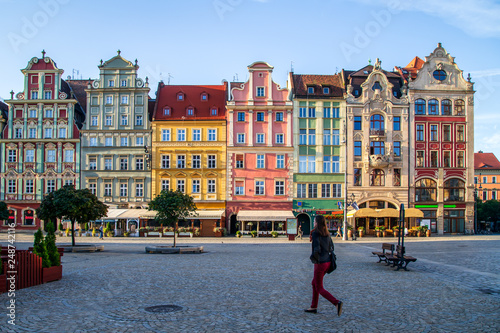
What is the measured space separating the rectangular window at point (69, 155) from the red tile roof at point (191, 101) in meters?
9.34

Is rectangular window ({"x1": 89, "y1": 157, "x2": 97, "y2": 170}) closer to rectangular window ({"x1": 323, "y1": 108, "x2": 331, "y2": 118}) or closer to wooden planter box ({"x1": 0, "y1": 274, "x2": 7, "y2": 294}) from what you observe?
rectangular window ({"x1": 323, "y1": 108, "x2": 331, "y2": 118})

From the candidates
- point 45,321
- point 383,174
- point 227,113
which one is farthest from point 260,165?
point 45,321

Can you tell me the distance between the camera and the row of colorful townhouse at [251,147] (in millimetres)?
51156

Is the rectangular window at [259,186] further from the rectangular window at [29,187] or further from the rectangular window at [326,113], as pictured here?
the rectangular window at [29,187]

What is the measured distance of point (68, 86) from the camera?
55.7 m

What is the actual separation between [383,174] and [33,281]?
142 feet

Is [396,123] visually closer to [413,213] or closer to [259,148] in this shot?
[413,213]

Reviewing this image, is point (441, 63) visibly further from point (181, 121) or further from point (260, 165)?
point (181, 121)

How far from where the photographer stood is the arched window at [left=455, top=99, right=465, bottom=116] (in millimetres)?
53188

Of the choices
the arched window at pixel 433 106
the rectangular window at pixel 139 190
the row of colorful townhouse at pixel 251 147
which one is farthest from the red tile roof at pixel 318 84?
the rectangular window at pixel 139 190

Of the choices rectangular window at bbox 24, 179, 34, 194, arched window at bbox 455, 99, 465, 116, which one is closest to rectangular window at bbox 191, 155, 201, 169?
rectangular window at bbox 24, 179, 34, 194

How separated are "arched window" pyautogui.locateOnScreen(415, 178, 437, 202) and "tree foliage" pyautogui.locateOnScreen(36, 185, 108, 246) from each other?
118 ft

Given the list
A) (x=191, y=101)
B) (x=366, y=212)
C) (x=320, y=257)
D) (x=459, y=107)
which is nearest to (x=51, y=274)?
(x=320, y=257)

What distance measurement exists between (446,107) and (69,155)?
132 feet
